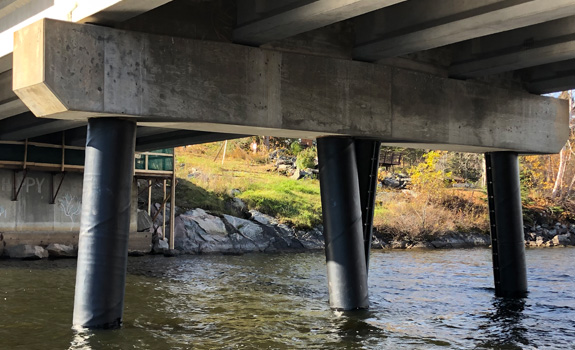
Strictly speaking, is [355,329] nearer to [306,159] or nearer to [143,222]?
[143,222]

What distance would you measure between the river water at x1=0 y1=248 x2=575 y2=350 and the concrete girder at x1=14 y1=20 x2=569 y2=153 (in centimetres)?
353

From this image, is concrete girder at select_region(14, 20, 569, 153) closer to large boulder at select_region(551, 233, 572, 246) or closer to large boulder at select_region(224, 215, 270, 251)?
large boulder at select_region(224, 215, 270, 251)

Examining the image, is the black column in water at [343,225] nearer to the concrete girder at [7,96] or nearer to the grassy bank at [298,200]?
the concrete girder at [7,96]

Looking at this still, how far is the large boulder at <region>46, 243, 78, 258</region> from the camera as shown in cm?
2795

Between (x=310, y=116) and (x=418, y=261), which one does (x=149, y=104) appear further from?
(x=418, y=261)

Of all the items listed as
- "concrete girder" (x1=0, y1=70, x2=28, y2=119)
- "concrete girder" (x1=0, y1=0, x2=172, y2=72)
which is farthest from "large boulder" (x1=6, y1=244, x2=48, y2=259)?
"concrete girder" (x1=0, y1=0, x2=172, y2=72)

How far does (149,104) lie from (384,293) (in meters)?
9.45

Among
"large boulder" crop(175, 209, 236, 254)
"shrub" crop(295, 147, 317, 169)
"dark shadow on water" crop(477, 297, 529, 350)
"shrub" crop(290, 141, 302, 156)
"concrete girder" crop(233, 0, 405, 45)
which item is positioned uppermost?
"shrub" crop(290, 141, 302, 156)

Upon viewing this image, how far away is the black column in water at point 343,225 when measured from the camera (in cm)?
1348

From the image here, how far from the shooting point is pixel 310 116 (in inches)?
498

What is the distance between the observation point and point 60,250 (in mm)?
28078

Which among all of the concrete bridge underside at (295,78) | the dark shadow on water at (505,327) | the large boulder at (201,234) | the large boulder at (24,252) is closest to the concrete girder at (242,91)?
the concrete bridge underside at (295,78)

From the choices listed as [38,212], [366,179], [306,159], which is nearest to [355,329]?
[366,179]

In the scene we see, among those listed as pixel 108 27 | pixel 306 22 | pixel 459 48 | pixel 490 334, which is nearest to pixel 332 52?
pixel 306 22
